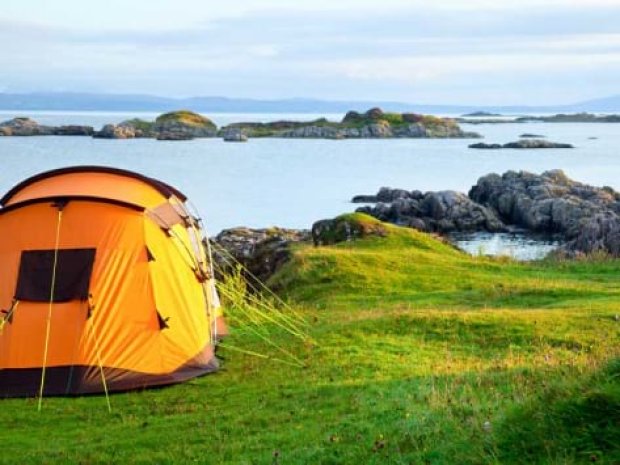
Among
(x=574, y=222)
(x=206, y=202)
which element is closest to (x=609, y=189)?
(x=574, y=222)

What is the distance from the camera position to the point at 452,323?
1838 centimetres

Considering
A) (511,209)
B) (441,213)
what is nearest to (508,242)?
(441,213)

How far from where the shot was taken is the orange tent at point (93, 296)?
14.8 meters

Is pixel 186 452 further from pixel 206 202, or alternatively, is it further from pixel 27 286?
pixel 206 202

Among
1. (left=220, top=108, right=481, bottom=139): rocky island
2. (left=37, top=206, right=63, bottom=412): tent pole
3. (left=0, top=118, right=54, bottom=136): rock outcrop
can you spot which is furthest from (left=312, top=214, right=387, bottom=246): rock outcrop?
(left=0, top=118, right=54, bottom=136): rock outcrop

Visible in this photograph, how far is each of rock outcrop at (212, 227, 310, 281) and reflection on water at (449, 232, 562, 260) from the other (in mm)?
12358

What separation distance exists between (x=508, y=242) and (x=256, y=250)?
78.2ft

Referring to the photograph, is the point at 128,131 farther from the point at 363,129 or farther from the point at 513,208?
the point at 513,208

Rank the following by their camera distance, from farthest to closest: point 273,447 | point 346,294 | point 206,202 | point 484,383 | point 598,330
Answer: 1. point 206,202
2. point 346,294
3. point 598,330
4. point 484,383
5. point 273,447

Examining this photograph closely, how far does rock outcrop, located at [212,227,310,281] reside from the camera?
32.7 metres

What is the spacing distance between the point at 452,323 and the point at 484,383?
648cm

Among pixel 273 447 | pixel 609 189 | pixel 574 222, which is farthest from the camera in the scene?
pixel 609 189

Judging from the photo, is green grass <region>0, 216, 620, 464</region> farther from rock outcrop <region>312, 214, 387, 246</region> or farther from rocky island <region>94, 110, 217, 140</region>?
rocky island <region>94, 110, 217, 140</region>

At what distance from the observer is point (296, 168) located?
102500mm
